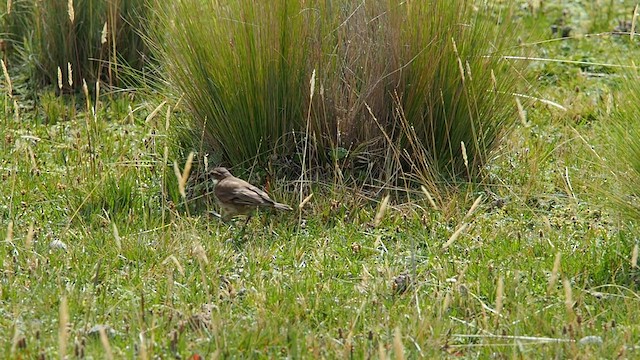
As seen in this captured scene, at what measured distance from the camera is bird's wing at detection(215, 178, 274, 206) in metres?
5.09

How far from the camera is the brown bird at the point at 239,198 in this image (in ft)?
16.7

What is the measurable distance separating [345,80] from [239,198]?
905 mm

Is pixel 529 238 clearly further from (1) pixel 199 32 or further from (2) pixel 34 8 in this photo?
(2) pixel 34 8

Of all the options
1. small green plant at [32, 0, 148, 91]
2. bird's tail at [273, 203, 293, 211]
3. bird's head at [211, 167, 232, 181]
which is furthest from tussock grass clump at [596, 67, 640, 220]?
small green plant at [32, 0, 148, 91]

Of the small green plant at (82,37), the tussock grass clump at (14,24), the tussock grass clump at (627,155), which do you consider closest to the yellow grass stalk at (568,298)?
the tussock grass clump at (627,155)

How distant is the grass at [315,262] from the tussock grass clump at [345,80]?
0.71ft

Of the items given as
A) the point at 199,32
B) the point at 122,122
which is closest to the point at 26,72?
the point at 122,122

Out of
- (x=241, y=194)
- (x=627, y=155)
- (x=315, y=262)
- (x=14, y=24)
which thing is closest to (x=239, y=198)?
(x=241, y=194)

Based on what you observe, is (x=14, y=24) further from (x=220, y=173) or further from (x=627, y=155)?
(x=627, y=155)

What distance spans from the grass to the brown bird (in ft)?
0.34

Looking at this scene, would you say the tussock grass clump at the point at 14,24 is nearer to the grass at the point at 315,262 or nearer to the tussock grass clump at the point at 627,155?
the grass at the point at 315,262

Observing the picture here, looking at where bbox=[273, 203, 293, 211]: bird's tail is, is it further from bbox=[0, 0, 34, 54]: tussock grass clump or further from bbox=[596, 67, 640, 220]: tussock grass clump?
bbox=[0, 0, 34, 54]: tussock grass clump

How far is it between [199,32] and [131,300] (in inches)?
65.3

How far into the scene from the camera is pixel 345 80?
5578 mm
